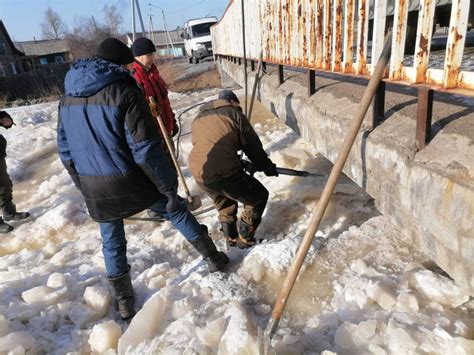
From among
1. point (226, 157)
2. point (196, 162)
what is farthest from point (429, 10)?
point (196, 162)

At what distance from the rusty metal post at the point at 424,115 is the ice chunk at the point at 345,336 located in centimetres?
108

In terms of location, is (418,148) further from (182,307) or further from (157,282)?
(157,282)

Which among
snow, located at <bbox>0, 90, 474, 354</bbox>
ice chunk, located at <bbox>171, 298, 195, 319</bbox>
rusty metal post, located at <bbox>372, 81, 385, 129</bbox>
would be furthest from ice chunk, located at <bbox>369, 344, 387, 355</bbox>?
rusty metal post, located at <bbox>372, 81, 385, 129</bbox>

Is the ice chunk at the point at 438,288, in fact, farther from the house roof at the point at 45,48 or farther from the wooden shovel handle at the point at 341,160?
the house roof at the point at 45,48

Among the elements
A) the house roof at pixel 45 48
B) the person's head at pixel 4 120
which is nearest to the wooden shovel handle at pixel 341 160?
the person's head at pixel 4 120

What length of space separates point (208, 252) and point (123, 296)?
73 cm

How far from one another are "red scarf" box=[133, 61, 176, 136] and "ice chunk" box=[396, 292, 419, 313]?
309cm

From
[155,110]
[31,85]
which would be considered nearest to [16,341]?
[155,110]

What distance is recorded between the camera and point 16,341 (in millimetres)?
2293

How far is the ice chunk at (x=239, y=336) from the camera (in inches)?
75.8

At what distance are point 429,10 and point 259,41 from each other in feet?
12.0

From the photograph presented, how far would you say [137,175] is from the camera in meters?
2.50

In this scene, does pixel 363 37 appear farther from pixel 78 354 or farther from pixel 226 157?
pixel 78 354

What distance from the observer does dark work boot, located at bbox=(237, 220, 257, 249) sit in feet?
11.3
